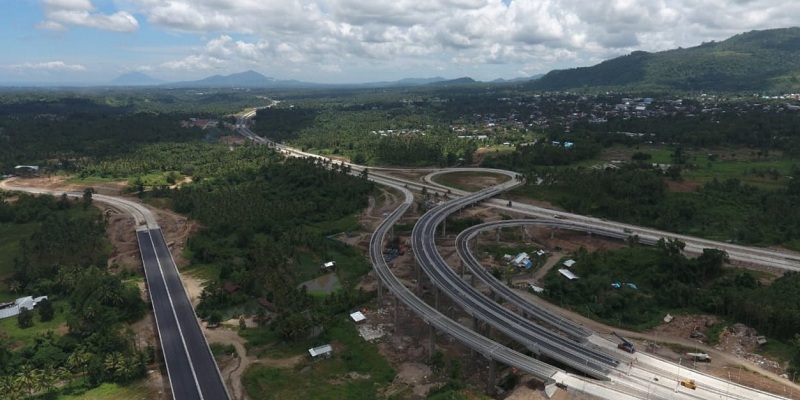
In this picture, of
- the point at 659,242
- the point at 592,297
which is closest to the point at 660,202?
the point at 659,242

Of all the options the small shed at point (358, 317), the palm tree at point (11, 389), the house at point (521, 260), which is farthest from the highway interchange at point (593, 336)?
the palm tree at point (11, 389)

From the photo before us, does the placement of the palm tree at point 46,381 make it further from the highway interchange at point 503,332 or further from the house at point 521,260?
the house at point 521,260

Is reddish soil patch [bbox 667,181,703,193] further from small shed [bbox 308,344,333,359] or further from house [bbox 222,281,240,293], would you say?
house [bbox 222,281,240,293]

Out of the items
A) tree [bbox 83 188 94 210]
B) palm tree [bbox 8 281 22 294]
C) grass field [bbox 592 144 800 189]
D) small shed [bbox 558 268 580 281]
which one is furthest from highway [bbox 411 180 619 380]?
grass field [bbox 592 144 800 189]

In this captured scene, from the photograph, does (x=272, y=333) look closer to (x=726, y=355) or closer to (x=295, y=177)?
(x=726, y=355)

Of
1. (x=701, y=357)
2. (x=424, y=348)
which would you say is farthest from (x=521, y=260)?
(x=701, y=357)

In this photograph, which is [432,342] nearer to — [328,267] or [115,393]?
[328,267]

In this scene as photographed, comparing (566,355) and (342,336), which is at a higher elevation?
(566,355)
